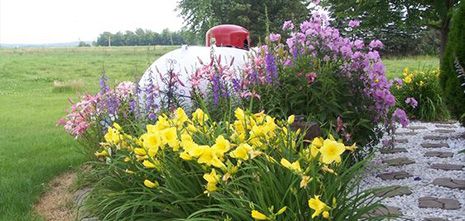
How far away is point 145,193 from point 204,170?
33 cm

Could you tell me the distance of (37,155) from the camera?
220 inches

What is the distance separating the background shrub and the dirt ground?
3.39 m

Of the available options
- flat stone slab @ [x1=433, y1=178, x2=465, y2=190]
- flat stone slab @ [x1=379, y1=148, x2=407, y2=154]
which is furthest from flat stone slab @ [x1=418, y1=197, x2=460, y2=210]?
flat stone slab @ [x1=379, y1=148, x2=407, y2=154]

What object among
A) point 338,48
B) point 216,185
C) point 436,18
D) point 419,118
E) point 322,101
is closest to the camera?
point 216,185

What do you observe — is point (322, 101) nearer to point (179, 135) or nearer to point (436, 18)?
point (179, 135)

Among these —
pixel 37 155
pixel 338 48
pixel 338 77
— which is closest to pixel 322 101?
pixel 338 77

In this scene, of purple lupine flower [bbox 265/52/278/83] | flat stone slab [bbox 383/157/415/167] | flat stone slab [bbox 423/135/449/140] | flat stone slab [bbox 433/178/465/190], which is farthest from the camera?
flat stone slab [bbox 423/135/449/140]

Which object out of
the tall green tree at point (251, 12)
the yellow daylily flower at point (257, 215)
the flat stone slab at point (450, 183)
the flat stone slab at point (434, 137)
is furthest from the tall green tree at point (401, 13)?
the tall green tree at point (251, 12)

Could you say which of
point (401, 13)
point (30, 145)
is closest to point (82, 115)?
point (30, 145)

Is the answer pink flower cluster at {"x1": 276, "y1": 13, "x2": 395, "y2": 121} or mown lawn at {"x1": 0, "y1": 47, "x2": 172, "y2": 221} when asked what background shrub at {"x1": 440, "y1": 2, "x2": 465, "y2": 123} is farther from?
mown lawn at {"x1": 0, "y1": 47, "x2": 172, "y2": 221}

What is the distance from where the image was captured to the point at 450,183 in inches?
153

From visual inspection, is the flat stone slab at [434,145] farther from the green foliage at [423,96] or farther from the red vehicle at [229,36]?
the red vehicle at [229,36]

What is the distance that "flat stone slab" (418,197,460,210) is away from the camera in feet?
11.2

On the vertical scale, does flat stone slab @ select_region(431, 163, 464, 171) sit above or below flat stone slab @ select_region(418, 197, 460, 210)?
above
